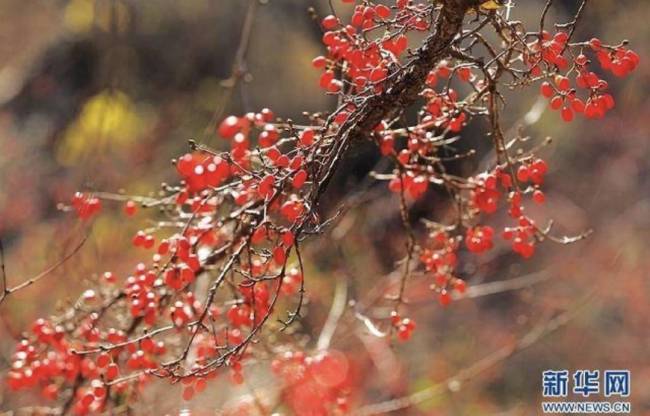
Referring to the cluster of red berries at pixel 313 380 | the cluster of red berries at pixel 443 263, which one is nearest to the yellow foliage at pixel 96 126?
the cluster of red berries at pixel 313 380

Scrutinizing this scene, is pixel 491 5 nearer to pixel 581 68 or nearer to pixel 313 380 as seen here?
pixel 581 68

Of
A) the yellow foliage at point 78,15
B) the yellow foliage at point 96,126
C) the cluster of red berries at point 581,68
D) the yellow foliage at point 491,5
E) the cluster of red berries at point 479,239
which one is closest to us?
the yellow foliage at point 491,5

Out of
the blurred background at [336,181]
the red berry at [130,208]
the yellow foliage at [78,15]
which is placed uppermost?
the yellow foliage at [78,15]

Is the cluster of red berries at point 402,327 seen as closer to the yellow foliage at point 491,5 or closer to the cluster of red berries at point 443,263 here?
the cluster of red berries at point 443,263

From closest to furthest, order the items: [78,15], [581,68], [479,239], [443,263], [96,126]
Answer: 1. [581,68]
2. [479,239]
3. [443,263]
4. [96,126]
5. [78,15]

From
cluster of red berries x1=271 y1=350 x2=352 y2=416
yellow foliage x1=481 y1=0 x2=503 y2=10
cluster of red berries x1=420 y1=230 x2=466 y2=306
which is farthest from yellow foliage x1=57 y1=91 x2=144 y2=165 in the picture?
yellow foliage x1=481 y1=0 x2=503 y2=10

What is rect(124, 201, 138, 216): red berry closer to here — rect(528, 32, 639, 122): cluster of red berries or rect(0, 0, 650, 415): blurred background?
rect(528, 32, 639, 122): cluster of red berries

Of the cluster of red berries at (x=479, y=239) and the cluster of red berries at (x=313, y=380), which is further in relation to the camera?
the cluster of red berries at (x=313, y=380)

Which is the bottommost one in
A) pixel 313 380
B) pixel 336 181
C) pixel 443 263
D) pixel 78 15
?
pixel 313 380

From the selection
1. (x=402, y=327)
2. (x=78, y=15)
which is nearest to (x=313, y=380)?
(x=402, y=327)
